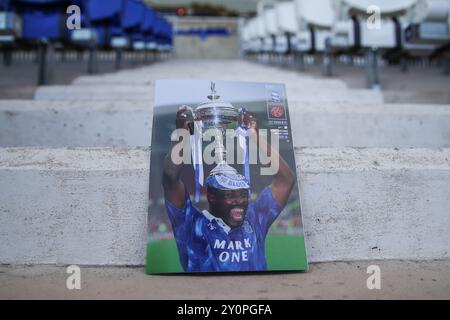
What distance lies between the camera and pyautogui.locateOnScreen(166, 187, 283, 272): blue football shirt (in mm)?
901

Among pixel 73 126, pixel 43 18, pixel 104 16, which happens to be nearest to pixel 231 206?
pixel 73 126


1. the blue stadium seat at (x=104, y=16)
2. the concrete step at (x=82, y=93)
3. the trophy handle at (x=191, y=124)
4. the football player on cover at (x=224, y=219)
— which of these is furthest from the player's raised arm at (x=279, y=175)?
the blue stadium seat at (x=104, y=16)

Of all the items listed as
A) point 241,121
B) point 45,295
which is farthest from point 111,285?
point 241,121

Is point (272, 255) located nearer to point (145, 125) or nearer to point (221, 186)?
point (221, 186)

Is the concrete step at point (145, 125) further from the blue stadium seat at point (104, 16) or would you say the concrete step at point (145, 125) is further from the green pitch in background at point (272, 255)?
the blue stadium seat at point (104, 16)

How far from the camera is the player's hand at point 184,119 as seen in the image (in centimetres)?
102

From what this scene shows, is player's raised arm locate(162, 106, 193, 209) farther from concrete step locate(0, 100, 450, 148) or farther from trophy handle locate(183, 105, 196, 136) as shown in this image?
concrete step locate(0, 100, 450, 148)

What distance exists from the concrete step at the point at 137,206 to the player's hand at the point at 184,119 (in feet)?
0.32

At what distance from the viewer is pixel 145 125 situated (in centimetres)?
133

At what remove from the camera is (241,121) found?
1.05 meters

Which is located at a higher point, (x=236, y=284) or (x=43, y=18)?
(x=43, y=18)

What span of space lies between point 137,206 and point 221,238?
7.1 inches

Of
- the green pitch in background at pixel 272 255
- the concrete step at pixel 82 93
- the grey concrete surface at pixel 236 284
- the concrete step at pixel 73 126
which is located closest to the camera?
the grey concrete surface at pixel 236 284

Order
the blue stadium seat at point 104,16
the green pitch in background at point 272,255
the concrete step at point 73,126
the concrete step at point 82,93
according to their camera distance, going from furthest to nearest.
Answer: the blue stadium seat at point 104,16 < the concrete step at point 82,93 < the concrete step at point 73,126 < the green pitch in background at point 272,255
